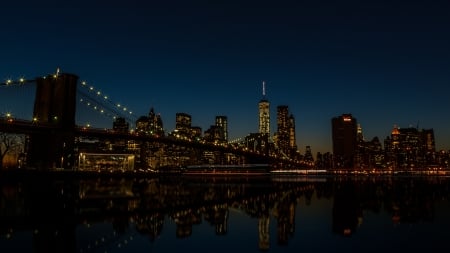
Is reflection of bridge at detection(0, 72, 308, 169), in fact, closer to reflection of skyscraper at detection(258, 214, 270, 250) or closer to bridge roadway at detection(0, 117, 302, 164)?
bridge roadway at detection(0, 117, 302, 164)

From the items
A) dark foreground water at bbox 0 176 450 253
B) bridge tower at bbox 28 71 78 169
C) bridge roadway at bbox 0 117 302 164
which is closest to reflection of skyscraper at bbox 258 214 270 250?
dark foreground water at bbox 0 176 450 253

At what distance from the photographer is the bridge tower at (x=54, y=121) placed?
49125 mm

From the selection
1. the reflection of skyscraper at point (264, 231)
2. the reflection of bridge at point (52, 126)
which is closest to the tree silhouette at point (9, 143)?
the reflection of bridge at point (52, 126)

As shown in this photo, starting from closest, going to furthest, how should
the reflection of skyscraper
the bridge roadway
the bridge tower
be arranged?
the reflection of skyscraper < the bridge roadway < the bridge tower

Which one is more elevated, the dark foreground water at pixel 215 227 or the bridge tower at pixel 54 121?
the bridge tower at pixel 54 121

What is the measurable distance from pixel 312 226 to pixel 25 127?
136 feet

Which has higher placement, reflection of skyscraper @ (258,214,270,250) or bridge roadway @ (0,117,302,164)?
bridge roadway @ (0,117,302,164)

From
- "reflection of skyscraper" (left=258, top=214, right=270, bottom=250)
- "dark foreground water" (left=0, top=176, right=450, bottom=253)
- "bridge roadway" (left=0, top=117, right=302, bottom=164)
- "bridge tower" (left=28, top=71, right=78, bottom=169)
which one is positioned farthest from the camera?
"bridge tower" (left=28, top=71, right=78, bottom=169)

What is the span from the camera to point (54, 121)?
5203 centimetres

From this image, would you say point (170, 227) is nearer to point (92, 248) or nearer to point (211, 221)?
point (211, 221)

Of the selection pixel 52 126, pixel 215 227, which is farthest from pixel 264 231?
pixel 52 126

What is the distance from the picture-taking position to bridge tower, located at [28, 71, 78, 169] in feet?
161

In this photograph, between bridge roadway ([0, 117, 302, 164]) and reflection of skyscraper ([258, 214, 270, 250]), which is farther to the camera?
bridge roadway ([0, 117, 302, 164])

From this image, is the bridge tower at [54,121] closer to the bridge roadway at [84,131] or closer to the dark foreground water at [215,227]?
the bridge roadway at [84,131]
